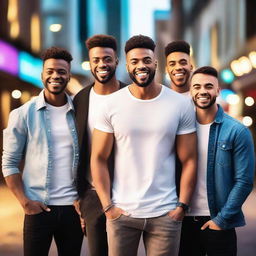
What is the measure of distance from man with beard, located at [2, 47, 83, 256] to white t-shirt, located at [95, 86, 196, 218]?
0.39 m

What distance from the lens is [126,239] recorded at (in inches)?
127

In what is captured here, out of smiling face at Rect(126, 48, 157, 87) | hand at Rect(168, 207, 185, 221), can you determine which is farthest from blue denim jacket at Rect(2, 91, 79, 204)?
hand at Rect(168, 207, 185, 221)

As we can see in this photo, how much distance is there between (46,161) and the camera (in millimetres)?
3420

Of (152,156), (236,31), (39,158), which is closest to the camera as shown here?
(152,156)

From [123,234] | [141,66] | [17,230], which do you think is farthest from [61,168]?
[17,230]

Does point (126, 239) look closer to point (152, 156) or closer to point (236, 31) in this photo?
point (152, 156)

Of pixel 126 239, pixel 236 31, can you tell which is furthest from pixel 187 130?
pixel 236 31

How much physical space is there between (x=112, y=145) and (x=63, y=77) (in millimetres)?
587

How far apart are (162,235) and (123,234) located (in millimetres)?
228

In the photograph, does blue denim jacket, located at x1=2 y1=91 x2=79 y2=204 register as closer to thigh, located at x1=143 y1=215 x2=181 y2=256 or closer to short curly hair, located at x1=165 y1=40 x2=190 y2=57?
thigh, located at x1=143 y1=215 x2=181 y2=256

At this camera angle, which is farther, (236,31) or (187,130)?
(236,31)

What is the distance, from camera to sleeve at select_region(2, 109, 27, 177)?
135 inches

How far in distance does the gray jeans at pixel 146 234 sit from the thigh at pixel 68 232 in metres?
0.34

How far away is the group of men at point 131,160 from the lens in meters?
3.16
